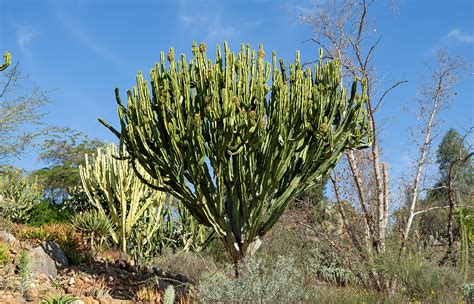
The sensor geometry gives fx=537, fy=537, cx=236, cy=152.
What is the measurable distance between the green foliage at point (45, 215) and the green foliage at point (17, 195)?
5.4 inches

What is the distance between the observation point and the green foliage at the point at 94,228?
11336 mm

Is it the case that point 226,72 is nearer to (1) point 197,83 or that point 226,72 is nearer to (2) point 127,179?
(1) point 197,83

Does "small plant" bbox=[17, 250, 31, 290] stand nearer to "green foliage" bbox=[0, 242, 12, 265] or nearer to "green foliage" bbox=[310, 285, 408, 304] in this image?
"green foliage" bbox=[0, 242, 12, 265]

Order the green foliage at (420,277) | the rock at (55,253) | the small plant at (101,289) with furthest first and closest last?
the rock at (55,253) < the green foliage at (420,277) < the small plant at (101,289)

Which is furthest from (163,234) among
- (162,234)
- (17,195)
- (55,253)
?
(17,195)

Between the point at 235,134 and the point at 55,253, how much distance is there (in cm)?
478

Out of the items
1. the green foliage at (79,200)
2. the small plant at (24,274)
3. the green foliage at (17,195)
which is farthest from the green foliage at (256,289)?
the green foliage at (17,195)

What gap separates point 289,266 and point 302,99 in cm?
252

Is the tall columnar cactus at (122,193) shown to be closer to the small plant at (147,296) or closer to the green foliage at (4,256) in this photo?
the green foliage at (4,256)

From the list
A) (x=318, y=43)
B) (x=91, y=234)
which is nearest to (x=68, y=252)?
(x=91, y=234)

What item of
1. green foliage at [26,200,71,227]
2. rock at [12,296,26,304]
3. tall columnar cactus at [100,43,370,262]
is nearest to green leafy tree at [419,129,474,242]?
tall columnar cactus at [100,43,370,262]

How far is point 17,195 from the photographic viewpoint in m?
16.4

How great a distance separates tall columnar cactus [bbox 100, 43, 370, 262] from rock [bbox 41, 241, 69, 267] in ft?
9.93

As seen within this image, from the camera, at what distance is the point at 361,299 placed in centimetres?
782
